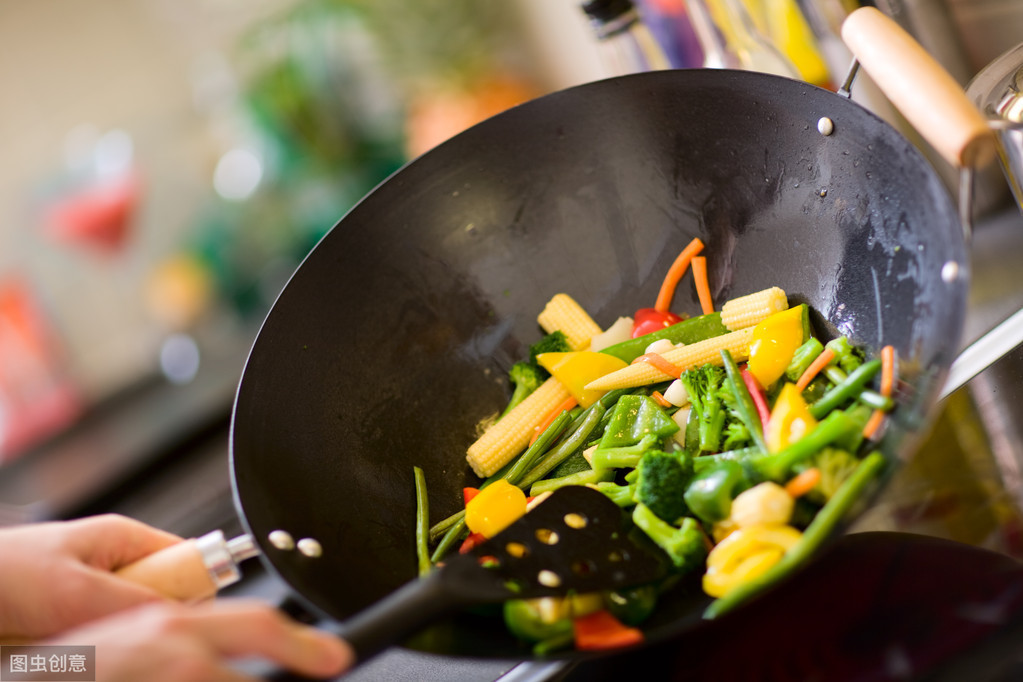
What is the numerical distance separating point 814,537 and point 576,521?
0.79 ft

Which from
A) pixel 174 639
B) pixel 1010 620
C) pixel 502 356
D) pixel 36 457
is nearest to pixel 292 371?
pixel 502 356

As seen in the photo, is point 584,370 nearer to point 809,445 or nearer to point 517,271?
point 517,271

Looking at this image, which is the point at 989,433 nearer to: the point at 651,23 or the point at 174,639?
the point at 174,639

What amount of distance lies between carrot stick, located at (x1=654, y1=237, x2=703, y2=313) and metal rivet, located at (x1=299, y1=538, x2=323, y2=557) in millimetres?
580

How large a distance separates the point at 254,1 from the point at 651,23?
2524 mm

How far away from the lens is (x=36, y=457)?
3.03m

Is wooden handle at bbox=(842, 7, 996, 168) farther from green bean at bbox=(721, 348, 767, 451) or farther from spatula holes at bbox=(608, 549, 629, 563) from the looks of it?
spatula holes at bbox=(608, 549, 629, 563)

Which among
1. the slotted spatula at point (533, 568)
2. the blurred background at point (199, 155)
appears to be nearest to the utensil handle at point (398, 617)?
the slotted spatula at point (533, 568)

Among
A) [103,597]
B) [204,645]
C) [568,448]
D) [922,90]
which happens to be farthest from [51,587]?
[922,90]

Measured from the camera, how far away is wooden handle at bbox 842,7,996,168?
77 cm

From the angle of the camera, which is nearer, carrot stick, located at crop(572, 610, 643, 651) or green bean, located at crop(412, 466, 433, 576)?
carrot stick, located at crop(572, 610, 643, 651)

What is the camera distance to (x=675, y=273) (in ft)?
3.98

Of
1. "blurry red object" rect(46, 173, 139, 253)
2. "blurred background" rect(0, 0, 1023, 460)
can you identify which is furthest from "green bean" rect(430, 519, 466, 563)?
"blurry red object" rect(46, 173, 139, 253)

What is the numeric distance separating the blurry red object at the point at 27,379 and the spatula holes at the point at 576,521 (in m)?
2.85
